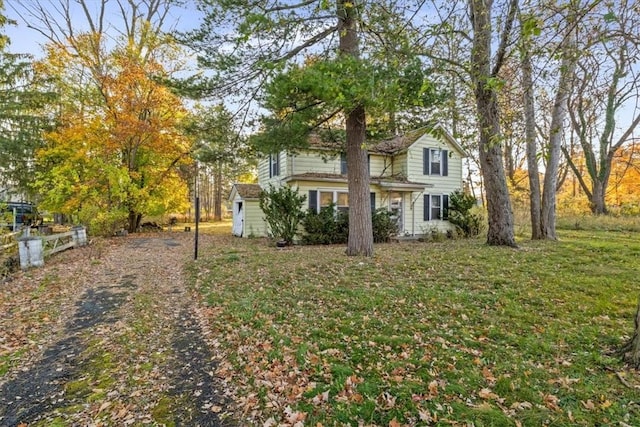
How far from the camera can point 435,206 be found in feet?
58.1

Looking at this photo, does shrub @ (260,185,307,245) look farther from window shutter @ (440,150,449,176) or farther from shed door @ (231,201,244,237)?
window shutter @ (440,150,449,176)

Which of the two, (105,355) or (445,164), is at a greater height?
(445,164)

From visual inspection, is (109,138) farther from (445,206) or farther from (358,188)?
(445,206)

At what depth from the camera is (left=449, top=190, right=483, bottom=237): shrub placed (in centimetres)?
1633

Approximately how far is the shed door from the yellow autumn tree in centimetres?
370

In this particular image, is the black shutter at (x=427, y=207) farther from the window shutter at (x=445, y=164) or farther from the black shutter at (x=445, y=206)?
the window shutter at (x=445, y=164)

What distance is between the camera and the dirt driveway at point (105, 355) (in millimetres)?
3105

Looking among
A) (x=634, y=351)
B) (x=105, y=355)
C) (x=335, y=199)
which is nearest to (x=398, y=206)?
(x=335, y=199)

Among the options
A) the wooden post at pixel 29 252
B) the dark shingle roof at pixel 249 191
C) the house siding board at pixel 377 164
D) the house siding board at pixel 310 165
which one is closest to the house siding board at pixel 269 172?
the house siding board at pixel 310 165

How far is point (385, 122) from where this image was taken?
419 inches

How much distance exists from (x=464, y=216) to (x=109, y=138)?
1748cm

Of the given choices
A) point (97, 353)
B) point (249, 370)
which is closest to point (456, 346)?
point (249, 370)

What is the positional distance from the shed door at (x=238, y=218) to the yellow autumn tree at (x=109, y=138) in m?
3.70

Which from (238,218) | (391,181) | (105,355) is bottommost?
(105,355)
